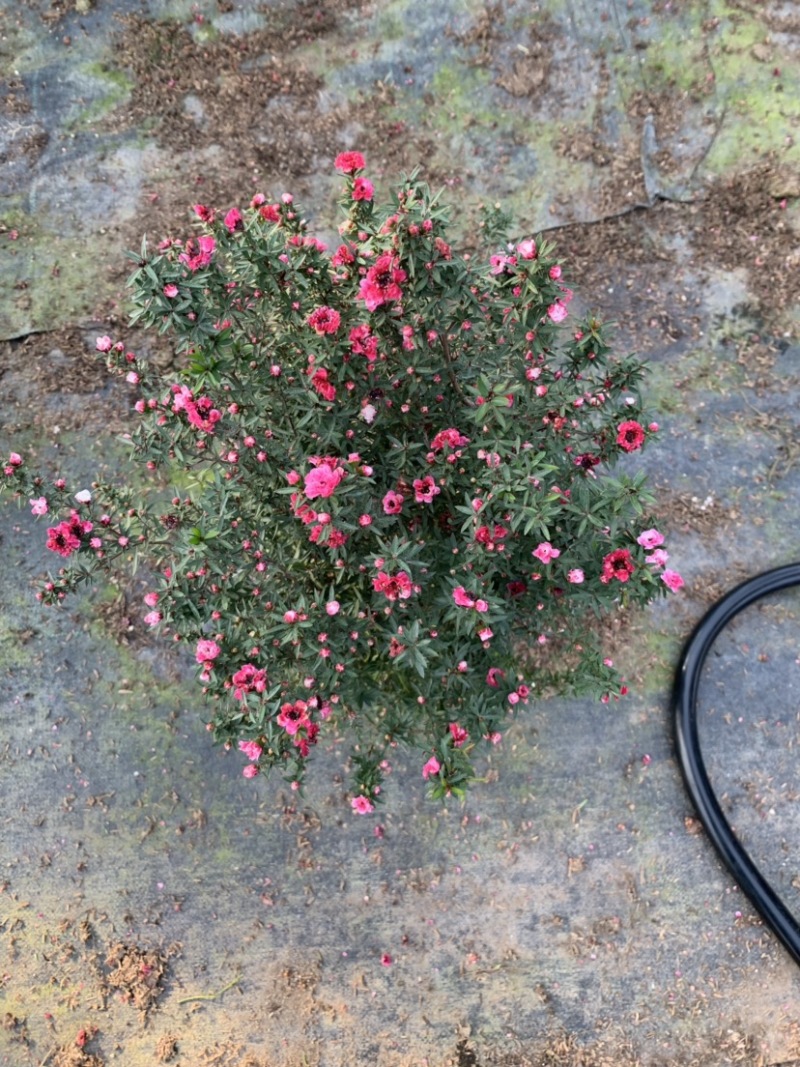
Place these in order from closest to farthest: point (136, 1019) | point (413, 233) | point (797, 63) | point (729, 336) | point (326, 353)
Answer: point (413, 233) < point (326, 353) < point (136, 1019) < point (729, 336) < point (797, 63)

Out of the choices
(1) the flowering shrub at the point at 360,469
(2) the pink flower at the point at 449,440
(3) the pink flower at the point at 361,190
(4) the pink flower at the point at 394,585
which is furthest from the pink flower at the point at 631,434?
(3) the pink flower at the point at 361,190

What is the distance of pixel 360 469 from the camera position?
220cm

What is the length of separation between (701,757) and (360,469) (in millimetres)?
2575

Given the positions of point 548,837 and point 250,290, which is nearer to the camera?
point 250,290

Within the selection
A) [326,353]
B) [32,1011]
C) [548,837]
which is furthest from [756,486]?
[32,1011]

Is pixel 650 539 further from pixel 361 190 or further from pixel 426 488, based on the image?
pixel 361 190

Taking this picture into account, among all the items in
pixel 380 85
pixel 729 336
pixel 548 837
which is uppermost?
pixel 380 85

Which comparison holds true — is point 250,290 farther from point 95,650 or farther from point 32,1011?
point 32,1011

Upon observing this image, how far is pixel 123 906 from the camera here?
353 centimetres

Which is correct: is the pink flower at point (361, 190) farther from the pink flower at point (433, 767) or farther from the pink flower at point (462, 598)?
the pink flower at point (433, 767)

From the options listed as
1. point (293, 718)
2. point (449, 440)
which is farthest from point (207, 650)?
point (449, 440)

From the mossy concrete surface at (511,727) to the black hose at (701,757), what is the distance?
0.37 feet

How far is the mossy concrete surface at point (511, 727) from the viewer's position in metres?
3.47

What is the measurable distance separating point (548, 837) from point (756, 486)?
7.21 ft
